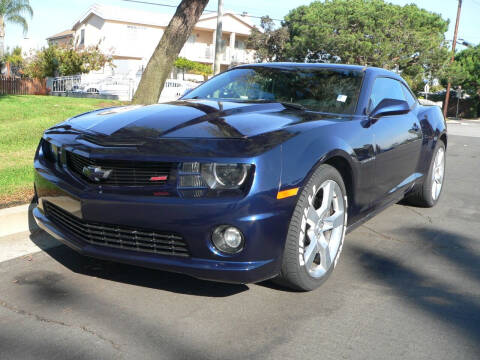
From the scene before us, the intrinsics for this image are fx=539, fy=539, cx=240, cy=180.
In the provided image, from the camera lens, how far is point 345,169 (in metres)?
3.67

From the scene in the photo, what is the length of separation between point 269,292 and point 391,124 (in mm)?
1901

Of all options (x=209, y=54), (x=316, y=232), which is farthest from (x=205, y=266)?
(x=209, y=54)

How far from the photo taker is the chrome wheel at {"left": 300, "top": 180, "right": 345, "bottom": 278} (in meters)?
3.26

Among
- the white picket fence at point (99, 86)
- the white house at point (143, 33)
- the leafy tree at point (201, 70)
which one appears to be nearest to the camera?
the white picket fence at point (99, 86)

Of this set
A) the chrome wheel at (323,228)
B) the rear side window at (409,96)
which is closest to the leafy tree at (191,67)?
the rear side window at (409,96)

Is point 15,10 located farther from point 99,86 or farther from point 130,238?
point 130,238

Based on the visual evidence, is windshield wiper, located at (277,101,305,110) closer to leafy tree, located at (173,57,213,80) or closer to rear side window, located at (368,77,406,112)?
rear side window, located at (368,77,406,112)

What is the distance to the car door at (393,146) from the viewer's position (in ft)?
13.6

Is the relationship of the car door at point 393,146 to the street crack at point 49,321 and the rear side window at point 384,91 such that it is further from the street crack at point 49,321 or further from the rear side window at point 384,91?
the street crack at point 49,321

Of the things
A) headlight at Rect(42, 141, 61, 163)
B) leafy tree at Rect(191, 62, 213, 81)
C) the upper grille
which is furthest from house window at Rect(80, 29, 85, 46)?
the upper grille

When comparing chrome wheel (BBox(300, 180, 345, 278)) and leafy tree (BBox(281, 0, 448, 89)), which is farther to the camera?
leafy tree (BBox(281, 0, 448, 89))

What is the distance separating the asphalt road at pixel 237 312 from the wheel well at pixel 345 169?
1.96 feet

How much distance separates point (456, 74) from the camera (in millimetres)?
39781

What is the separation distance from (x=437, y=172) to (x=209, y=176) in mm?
4039
